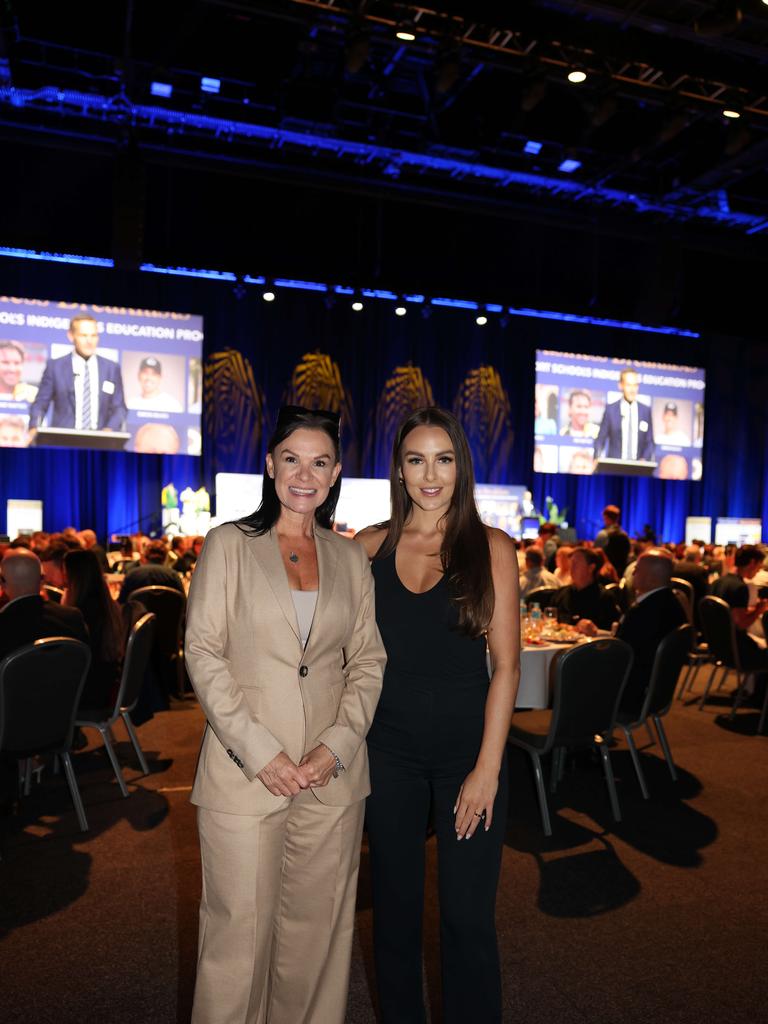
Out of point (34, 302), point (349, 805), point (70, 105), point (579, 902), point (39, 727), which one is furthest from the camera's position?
point (34, 302)

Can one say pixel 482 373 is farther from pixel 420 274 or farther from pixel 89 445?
pixel 89 445

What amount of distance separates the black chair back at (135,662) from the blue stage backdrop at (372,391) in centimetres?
815

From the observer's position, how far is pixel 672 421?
14453mm

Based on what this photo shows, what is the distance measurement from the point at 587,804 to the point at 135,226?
7.77m

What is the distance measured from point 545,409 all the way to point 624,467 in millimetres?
1594

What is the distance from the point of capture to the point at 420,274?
11969mm

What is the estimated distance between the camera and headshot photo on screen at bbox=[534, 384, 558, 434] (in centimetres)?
1358

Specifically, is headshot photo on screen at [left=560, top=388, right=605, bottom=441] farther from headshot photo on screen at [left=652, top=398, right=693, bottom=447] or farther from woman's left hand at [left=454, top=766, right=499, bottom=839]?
woman's left hand at [left=454, top=766, right=499, bottom=839]

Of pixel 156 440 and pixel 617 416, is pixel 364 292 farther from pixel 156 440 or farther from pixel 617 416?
pixel 617 416

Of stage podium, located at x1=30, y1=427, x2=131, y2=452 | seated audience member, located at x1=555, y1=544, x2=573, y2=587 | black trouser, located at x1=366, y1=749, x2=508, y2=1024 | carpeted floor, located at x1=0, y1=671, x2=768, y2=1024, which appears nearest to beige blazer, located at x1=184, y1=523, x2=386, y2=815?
black trouser, located at x1=366, y1=749, x2=508, y2=1024

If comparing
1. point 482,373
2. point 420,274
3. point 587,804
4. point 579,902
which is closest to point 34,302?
point 420,274

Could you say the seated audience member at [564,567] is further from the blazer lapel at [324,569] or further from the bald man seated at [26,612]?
the blazer lapel at [324,569]

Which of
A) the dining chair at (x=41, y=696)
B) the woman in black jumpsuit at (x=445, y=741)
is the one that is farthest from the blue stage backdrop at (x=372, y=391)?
the woman in black jumpsuit at (x=445, y=741)

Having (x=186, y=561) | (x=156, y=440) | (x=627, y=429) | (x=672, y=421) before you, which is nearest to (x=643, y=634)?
(x=186, y=561)
